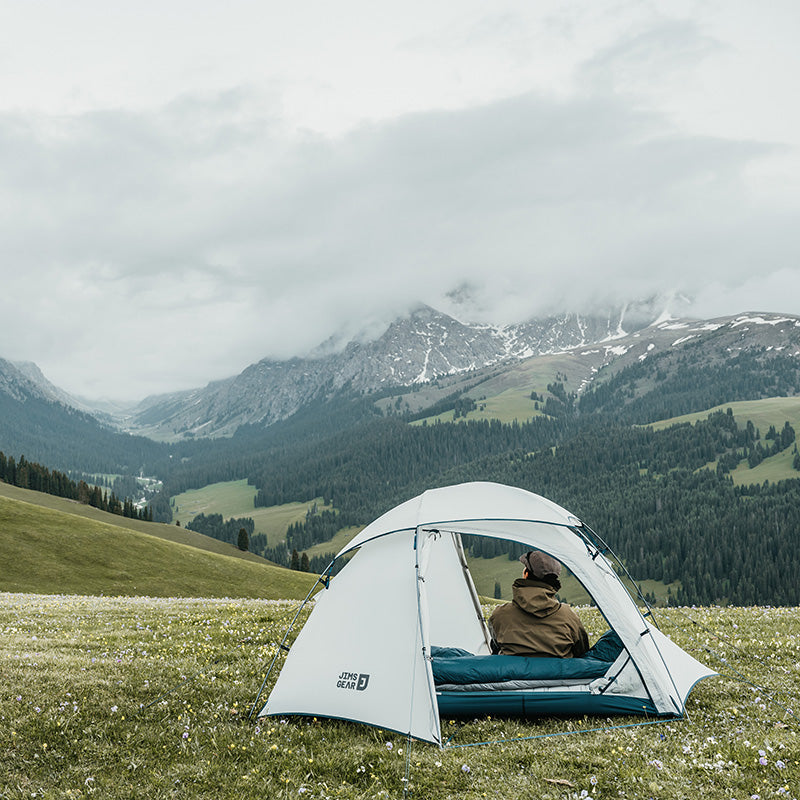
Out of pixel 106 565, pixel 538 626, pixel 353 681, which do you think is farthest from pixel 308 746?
pixel 106 565

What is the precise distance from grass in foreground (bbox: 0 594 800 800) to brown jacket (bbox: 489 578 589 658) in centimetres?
155

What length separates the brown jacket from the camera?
13020 mm

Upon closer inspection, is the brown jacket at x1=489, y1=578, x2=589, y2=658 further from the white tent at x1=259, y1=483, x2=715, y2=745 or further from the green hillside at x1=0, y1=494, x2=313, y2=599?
the green hillside at x1=0, y1=494, x2=313, y2=599

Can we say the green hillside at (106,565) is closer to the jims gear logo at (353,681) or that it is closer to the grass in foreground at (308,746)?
the grass in foreground at (308,746)

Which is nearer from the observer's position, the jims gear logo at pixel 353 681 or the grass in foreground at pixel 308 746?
the grass in foreground at pixel 308 746

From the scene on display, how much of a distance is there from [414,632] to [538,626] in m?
3.05

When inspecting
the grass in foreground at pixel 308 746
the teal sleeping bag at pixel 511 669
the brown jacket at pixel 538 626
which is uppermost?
the brown jacket at pixel 538 626

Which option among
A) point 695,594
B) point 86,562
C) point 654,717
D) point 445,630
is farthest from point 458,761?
point 695,594

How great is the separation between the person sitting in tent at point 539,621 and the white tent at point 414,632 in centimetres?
51

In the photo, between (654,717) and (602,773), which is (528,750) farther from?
(654,717)

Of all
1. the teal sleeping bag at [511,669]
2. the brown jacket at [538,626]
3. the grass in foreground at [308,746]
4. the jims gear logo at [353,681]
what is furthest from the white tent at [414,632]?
the brown jacket at [538,626]

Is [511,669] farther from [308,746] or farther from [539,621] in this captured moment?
[308,746]

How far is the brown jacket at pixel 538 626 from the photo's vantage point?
13020 mm

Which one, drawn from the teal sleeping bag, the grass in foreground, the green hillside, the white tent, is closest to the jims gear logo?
the white tent
